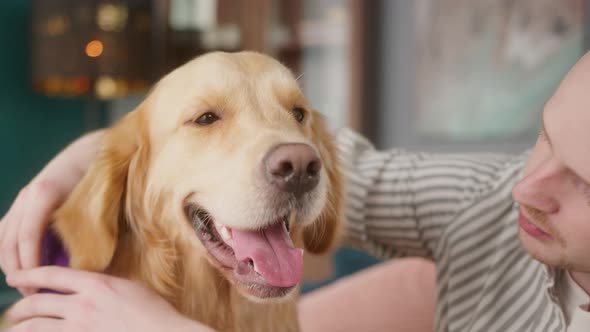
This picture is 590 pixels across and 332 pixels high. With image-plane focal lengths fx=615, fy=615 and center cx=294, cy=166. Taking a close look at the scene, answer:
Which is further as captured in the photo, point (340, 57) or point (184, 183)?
point (340, 57)

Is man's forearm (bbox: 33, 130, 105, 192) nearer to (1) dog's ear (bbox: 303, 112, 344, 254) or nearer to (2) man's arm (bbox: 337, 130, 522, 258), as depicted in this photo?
(1) dog's ear (bbox: 303, 112, 344, 254)

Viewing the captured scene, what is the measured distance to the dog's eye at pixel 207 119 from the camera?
935mm

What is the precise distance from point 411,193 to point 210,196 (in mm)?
488

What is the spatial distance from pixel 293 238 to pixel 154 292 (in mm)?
232

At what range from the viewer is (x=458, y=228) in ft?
3.79

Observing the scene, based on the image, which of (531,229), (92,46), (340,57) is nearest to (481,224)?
(531,229)

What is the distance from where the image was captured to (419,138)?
3121 millimetres

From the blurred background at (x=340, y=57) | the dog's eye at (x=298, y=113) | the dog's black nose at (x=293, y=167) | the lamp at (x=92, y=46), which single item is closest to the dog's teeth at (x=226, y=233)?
the dog's black nose at (x=293, y=167)

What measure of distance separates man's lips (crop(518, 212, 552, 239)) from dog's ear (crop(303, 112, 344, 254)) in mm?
318

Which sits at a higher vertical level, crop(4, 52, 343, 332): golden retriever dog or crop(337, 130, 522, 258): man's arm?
crop(4, 52, 343, 332): golden retriever dog

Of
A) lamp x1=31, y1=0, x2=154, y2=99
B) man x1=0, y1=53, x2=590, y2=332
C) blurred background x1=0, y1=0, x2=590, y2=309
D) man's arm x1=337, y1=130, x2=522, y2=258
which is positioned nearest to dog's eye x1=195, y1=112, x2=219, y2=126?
man x1=0, y1=53, x2=590, y2=332

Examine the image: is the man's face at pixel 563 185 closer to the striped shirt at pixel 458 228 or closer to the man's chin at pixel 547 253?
the man's chin at pixel 547 253

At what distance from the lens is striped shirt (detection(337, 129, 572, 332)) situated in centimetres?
105

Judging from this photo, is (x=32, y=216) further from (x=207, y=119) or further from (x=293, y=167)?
(x=293, y=167)
